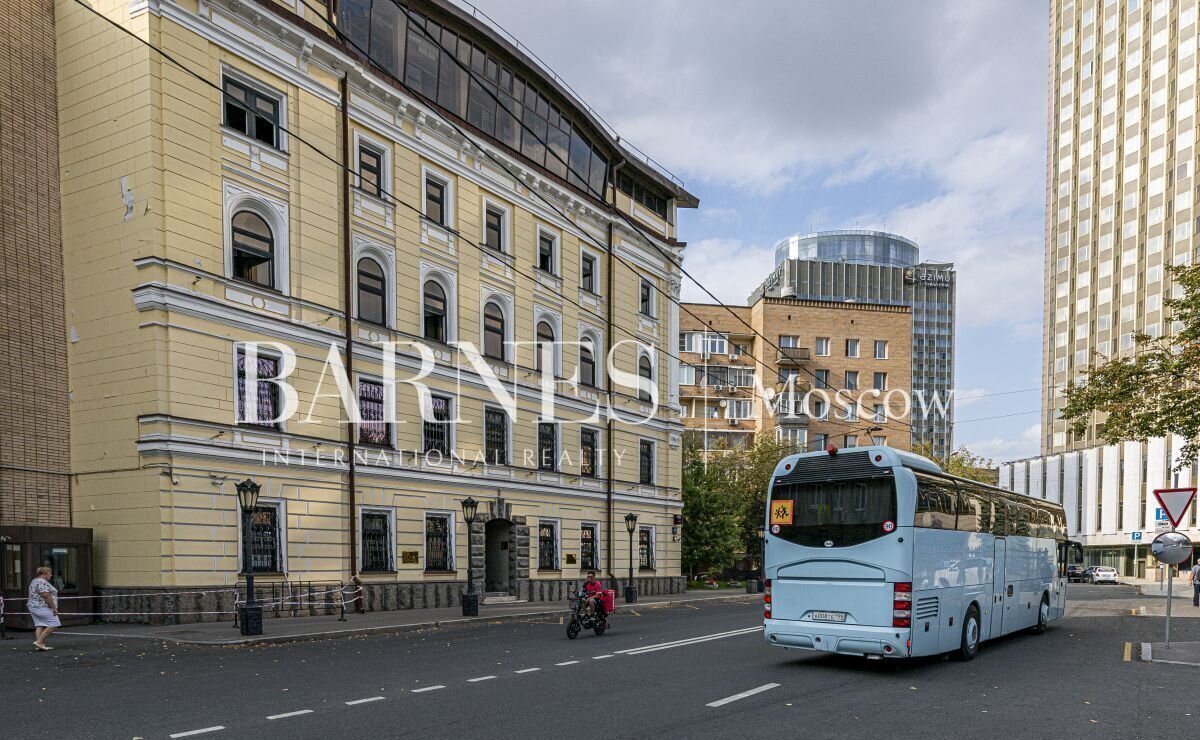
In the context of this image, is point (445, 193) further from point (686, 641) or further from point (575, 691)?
point (575, 691)

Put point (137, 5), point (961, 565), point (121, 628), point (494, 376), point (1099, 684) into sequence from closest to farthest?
point (1099, 684), point (961, 565), point (121, 628), point (137, 5), point (494, 376)

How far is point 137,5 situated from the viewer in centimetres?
2089

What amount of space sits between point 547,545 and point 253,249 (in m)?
15.1

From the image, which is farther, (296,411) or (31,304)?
(296,411)

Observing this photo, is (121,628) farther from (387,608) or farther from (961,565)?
(961,565)

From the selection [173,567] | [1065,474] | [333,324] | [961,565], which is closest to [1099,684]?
[961,565]

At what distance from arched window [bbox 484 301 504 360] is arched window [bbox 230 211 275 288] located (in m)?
8.60

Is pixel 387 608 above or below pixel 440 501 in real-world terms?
below

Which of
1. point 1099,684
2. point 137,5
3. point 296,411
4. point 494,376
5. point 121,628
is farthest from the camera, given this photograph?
point 494,376

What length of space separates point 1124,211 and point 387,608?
3421 inches

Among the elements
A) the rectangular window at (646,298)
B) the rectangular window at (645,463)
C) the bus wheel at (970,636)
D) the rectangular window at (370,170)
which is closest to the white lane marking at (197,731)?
the bus wheel at (970,636)

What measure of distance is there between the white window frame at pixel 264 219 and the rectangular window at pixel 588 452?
14459mm

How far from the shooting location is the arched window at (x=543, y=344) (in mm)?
32969

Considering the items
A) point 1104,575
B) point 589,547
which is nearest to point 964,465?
point 1104,575
